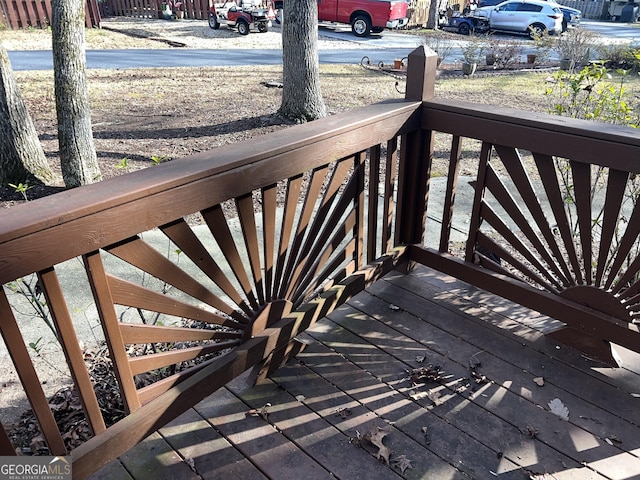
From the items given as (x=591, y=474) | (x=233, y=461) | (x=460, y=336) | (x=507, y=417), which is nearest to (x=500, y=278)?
(x=460, y=336)

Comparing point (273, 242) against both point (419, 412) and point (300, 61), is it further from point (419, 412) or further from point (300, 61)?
point (300, 61)

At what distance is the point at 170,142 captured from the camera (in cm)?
698

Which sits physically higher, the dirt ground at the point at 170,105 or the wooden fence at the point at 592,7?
the wooden fence at the point at 592,7

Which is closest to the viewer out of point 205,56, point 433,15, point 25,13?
point 205,56

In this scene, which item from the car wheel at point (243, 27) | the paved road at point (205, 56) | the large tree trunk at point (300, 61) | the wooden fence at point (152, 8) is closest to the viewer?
the large tree trunk at point (300, 61)

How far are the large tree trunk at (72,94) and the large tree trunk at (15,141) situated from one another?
276 mm

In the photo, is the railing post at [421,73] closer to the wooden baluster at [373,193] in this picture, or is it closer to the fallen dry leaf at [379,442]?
the wooden baluster at [373,193]

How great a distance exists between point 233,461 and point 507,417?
1.16m

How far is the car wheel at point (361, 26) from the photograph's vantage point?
19516mm

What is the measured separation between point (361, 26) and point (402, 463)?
19950mm

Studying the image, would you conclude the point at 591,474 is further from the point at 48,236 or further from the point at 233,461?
the point at 48,236

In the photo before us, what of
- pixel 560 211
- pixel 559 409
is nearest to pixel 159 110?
pixel 560 211

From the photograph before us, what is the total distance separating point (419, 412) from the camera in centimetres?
222

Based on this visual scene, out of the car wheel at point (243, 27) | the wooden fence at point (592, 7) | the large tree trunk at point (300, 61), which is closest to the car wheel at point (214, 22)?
the car wheel at point (243, 27)
